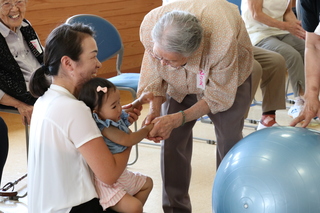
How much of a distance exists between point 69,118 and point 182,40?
0.62 metres

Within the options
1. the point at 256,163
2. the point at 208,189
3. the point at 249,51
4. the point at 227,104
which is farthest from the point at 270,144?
the point at 208,189

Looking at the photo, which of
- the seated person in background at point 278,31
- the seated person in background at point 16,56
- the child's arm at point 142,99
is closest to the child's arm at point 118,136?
the child's arm at point 142,99

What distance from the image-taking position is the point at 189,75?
7.71ft

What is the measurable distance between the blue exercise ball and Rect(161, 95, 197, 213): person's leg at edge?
1.83 ft

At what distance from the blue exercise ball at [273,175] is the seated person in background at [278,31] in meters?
1.98

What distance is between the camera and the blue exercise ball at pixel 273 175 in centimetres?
179

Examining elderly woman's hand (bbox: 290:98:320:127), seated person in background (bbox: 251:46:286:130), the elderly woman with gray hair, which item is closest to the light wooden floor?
the elderly woman with gray hair

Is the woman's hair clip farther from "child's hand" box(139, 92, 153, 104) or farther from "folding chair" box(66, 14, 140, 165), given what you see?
"folding chair" box(66, 14, 140, 165)

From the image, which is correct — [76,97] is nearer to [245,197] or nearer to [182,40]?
[182,40]

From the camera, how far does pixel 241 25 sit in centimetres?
234

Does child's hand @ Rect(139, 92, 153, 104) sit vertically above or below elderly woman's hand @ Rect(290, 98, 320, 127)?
above

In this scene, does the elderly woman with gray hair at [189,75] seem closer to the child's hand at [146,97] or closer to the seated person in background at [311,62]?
the child's hand at [146,97]

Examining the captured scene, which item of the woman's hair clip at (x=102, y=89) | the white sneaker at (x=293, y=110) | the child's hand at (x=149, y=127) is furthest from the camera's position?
the white sneaker at (x=293, y=110)

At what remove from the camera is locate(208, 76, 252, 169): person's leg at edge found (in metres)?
2.47
